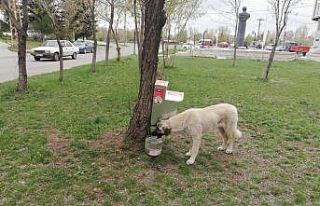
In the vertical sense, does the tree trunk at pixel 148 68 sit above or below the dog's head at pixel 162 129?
above

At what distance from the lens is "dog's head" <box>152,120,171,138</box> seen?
430cm

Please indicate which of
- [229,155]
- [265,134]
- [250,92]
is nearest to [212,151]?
[229,155]

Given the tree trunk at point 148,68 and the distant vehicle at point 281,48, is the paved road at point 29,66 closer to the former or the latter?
the tree trunk at point 148,68

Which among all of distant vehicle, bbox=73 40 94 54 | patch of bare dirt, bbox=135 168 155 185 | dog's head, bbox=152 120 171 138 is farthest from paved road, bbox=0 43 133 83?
patch of bare dirt, bbox=135 168 155 185

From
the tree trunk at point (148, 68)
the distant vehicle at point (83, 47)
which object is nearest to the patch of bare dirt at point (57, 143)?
the tree trunk at point (148, 68)

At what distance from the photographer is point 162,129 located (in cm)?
431

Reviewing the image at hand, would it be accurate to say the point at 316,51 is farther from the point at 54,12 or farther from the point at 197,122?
the point at 197,122

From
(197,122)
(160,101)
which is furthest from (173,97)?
(197,122)

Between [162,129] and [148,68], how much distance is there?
0.91 metres

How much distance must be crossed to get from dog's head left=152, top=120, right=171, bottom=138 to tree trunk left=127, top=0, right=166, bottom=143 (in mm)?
260

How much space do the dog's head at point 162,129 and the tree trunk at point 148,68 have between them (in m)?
0.26

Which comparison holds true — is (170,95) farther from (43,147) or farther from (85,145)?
(43,147)

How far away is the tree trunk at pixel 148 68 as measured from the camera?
4160 millimetres

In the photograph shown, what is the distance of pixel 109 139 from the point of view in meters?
4.96
